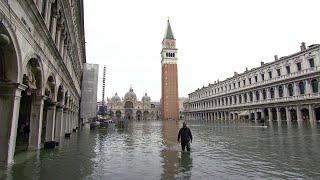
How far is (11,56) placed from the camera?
7555 millimetres

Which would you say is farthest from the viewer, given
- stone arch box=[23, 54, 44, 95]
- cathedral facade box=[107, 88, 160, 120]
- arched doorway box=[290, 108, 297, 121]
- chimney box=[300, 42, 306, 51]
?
cathedral facade box=[107, 88, 160, 120]

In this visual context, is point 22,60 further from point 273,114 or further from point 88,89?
point 273,114

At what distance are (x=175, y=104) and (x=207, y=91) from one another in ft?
76.7

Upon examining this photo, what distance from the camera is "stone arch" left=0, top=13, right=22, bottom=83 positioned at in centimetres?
693

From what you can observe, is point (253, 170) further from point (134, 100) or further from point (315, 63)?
point (134, 100)

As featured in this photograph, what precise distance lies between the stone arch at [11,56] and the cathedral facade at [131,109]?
127921mm

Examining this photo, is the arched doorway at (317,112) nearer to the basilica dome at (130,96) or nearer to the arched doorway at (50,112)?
the arched doorway at (50,112)

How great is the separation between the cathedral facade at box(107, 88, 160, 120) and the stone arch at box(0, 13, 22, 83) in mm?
127921

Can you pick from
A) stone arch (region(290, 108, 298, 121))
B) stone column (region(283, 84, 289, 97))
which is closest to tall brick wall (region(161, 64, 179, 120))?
stone column (region(283, 84, 289, 97))

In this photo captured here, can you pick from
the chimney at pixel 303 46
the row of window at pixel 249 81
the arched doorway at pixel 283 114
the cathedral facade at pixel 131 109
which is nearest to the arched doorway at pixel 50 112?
the row of window at pixel 249 81

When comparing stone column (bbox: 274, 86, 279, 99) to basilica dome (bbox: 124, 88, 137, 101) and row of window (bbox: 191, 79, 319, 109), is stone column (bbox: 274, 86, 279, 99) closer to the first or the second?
row of window (bbox: 191, 79, 319, 109)

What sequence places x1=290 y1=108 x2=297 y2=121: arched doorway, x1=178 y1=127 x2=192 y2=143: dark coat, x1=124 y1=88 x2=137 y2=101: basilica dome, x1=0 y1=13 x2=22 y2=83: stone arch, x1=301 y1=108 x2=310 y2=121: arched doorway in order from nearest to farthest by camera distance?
x1=0 y1=13 x2=22 y2=83: stone arch < x1=178 y1=127 x2=192 y2=143: dark coat < x1=301 y1=108 x2=310 y2=121: arched doorway < x1=290 y1=108 x2=297 y2=121: arched doorway < x1=124 y1=88 x2=137 y2=101: basilica dome

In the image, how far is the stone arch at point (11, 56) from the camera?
693 centimetres

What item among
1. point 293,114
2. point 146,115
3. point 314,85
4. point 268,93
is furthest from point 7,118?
point 146,115
